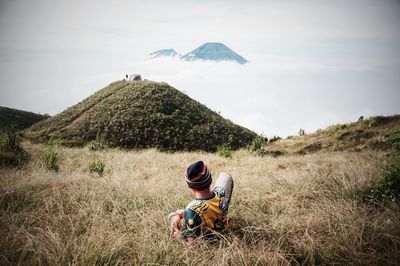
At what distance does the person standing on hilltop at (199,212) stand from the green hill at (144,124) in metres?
26.3

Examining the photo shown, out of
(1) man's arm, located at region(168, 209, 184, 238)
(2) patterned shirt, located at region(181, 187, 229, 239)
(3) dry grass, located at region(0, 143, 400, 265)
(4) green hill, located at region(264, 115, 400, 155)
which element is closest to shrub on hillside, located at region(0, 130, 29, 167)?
(3) dry grass, located at region(0, 143, 400, 265)

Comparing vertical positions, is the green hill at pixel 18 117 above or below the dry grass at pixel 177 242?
above

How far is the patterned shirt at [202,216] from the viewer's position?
3039mm

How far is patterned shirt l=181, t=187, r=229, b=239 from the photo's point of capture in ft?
9.97

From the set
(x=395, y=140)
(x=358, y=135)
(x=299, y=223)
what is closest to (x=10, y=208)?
(x=299, y=223)

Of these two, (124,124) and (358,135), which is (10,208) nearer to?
(358,135)

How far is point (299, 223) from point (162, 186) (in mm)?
2971

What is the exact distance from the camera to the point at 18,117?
136ft

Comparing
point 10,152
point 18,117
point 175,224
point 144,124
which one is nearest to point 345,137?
point 144,124

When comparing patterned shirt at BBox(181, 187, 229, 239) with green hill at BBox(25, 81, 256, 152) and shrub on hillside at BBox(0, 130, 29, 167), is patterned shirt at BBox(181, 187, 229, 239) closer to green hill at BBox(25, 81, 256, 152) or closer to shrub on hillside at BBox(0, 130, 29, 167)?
shrub on hillside at BBox(0, 130, 29, 167)

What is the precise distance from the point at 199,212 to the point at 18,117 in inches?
1840

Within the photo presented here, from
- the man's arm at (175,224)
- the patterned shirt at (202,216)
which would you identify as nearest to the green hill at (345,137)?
the patterned shirt at (202,216)

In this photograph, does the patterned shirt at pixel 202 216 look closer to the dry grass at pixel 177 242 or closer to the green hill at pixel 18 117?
the dry grass at pixel 177 242

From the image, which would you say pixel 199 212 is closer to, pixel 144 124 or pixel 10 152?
pixel 10 152
